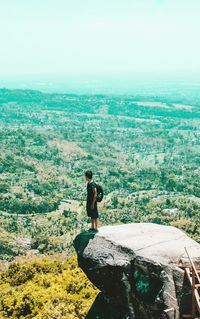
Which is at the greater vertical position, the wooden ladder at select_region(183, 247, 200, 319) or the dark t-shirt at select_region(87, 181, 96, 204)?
the dark t-shirt at select_region(87, 181, 96, 204)

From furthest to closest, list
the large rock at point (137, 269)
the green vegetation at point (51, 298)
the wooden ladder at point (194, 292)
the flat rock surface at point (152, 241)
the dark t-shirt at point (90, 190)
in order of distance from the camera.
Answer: the green vegetation at point (51, 298), the dark t-shirt at point (90, 190), the flat rock surface at point (152, 241), the large rock at point (137, 269), the wooden ladder at point (194, 292)

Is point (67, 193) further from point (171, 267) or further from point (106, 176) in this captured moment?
point (171, 267)

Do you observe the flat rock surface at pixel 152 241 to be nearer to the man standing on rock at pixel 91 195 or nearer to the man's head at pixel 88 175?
the man standing on rock at pixel 91 195

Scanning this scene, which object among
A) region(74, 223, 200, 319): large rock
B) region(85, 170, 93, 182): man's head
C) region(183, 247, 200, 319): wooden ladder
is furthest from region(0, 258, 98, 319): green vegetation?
region(183, 247, 200, 319): wooden ladder

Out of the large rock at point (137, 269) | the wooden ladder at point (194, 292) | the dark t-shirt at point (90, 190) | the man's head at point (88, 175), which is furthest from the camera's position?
the dark t-shirt at point (90, 190)

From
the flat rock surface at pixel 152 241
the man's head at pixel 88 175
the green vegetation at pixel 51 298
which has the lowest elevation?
the green vegetation at pixel 51 298

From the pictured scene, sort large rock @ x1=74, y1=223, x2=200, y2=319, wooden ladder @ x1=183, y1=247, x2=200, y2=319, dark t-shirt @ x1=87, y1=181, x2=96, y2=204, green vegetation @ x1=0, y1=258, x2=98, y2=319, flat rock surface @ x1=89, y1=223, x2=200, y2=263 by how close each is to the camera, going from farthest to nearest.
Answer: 1. green vegetation @ x1=0, y1=258, x2=98, y2=319
2. dark t-shirt @ x1=87, y1=181, x2=96, y2=204
3. flat rock surface @ x1=89, y1=223, x2=200, y2=263
4. large rock @ x1=74, y1=223, x2=200, y2=319
5. wooden ladder @ x1=183, y1=247, x2=200, y2=319

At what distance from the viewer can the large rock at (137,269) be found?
13.6m

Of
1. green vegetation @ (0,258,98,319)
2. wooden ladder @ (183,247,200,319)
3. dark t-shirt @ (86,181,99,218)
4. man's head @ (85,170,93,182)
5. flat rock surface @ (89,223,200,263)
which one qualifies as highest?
man's head @ (85,170,93,182)

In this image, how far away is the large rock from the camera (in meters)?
13.6

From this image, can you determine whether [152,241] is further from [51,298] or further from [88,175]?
[51,298]

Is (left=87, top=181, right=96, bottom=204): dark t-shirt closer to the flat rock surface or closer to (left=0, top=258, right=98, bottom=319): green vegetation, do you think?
the flat rock surface

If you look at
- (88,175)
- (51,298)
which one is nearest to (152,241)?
(88,175)

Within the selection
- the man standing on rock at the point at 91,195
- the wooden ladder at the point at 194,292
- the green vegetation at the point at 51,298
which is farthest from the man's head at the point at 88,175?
the green vegetation at the point at 51,298
